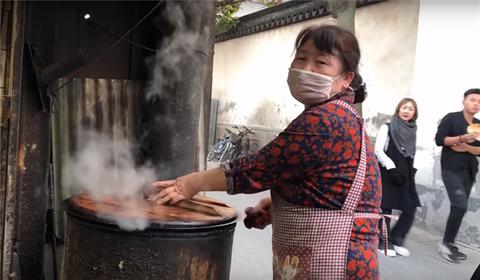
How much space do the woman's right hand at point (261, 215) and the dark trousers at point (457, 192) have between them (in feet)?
13.3

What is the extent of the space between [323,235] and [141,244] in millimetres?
914

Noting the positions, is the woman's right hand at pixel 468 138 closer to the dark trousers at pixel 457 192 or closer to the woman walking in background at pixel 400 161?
the dark trousers at pixel 457 192

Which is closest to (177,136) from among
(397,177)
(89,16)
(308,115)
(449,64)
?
(89,16)

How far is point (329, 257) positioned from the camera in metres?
2.09

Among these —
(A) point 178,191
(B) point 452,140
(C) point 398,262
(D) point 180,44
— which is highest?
(D) point 180,44

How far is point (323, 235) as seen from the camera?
2.09 m

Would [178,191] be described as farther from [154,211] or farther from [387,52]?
[387,52]

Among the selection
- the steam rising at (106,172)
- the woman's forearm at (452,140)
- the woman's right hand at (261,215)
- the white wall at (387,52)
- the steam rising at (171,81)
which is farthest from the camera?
the white wall at (387,52)

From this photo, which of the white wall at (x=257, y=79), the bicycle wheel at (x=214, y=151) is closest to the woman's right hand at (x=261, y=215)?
the white wall at (x=257, y=79)

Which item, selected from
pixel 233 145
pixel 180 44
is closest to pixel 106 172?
pixel 180 44

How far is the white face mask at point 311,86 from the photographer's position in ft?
6.98

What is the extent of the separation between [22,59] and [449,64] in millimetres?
6493

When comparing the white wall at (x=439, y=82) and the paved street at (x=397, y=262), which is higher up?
the white wall at (x=439, y=82)

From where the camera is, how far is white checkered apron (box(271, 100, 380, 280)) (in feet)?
6.83
